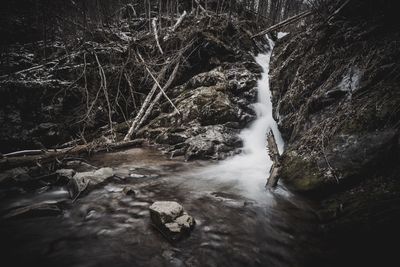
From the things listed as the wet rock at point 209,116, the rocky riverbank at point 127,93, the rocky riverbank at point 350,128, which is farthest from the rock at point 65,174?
the rocky riverbank at point 350,128

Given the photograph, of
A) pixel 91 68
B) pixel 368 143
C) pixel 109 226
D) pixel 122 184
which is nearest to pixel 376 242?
pixel 368 143

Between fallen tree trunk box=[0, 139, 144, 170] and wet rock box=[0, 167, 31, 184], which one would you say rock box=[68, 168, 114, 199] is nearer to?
wet rock box=[0, 167, 31, 184]

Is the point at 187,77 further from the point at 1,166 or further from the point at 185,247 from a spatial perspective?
the point at 185,247

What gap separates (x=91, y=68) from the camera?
813cm

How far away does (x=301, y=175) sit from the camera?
4.21m

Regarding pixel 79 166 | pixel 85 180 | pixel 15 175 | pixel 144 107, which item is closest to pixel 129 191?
pixel 85 180

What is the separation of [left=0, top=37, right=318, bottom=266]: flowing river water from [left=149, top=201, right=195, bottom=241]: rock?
0.29 feet

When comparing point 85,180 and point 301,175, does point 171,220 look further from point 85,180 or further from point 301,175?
point 301,175

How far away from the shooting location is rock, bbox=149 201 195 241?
2.84 metres

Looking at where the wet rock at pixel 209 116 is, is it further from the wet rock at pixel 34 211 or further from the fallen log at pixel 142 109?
the wet rock at pixel 34 211

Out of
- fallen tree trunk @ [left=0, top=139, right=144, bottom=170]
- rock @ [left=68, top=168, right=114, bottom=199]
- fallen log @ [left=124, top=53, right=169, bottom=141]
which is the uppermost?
fallen log @ [left=124, top=53, right=169, bottom=141]

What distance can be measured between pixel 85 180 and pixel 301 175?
12.6 feet

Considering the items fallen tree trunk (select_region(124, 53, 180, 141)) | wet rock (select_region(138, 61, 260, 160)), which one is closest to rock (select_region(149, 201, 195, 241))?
wet rock (select_region(138, 61, 260, 160))

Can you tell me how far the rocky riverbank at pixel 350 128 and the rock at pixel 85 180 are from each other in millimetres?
3440
